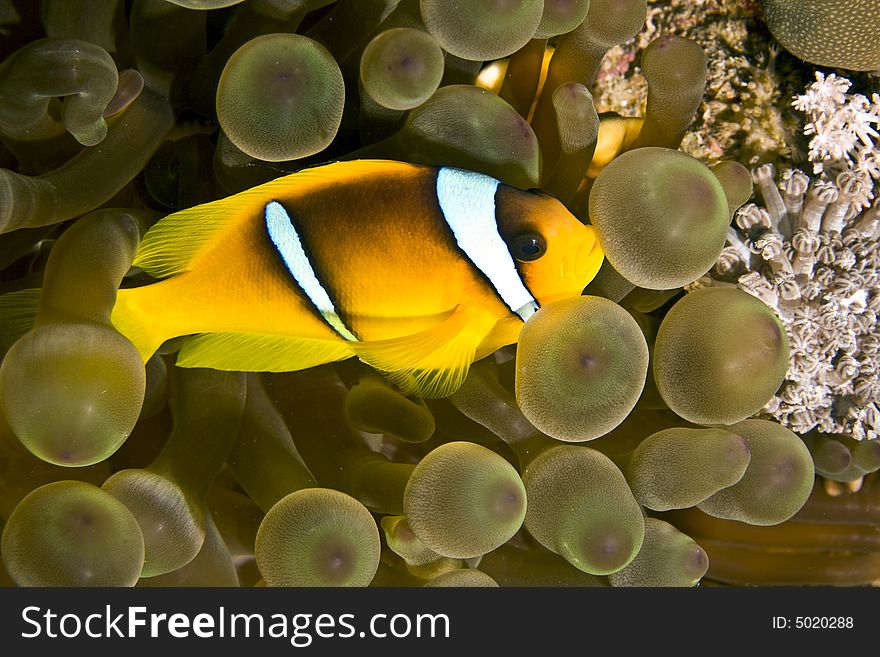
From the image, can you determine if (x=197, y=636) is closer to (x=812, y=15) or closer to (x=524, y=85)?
(x=524, y=85)

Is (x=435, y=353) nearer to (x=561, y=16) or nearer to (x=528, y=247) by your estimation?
(x=528, y=247)

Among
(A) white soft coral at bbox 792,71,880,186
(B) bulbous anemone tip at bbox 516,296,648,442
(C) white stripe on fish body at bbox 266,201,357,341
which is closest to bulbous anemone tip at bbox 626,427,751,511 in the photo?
(B) bulbous anemone tip at bbox 516,296,648,442

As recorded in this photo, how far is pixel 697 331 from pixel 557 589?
357mm

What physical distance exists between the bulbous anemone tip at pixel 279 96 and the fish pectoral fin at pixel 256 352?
22 cm

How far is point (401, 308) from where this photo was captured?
0.84 m

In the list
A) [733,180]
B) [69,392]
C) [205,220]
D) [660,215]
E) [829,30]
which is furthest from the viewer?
[829,30]

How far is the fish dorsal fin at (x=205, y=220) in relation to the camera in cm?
82

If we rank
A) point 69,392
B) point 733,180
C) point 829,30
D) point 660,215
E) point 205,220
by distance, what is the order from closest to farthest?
point 69,392, point 660,215, point 205,220, point 733,180, point 829,30

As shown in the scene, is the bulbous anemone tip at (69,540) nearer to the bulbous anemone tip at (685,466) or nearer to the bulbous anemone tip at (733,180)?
the bulbous anemone tip at (685,466)

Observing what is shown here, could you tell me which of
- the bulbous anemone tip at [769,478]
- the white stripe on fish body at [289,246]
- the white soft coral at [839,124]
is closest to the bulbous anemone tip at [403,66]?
the white stripe on fish body at [289,246]

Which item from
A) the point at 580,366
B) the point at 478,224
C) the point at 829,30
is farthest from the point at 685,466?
the point at 829,30

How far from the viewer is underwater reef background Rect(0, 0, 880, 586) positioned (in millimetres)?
717

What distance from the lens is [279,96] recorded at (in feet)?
2.35

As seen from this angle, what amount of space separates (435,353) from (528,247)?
0.15m
